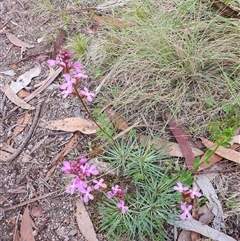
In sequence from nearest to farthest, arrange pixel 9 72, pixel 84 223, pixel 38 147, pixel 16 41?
pixel 84 223 < pixel 38 147 < pixel 9 72 < pixel 16 41

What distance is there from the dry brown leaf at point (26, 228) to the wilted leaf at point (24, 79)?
69cm

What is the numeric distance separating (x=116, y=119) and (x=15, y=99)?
557 millimetres

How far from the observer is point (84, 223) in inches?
67.1

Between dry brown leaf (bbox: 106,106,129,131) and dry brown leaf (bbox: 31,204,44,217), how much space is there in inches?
Result: 19.3

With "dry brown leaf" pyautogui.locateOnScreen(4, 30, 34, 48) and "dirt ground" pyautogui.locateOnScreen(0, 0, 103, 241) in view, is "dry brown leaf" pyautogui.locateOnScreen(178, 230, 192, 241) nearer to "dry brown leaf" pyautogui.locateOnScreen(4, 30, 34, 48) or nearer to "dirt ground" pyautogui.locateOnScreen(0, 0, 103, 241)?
"dirt ground" pyautogui.locateOnScreen(0, 0, 103, 241)

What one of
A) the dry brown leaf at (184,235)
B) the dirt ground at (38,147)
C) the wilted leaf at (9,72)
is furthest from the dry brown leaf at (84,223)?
the wilted leaf at (9,72)

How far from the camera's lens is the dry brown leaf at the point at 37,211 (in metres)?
1.76

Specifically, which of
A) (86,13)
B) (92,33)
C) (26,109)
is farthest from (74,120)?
(86,13)

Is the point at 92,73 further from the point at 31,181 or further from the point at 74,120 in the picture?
the point at 31,181

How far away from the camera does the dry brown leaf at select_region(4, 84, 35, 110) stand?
208 centimetres

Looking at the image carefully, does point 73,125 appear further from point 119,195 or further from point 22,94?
point 119,195

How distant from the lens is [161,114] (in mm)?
1924

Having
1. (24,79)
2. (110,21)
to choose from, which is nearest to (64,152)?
(24,79)

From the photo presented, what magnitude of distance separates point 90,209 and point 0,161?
1.63 ft
